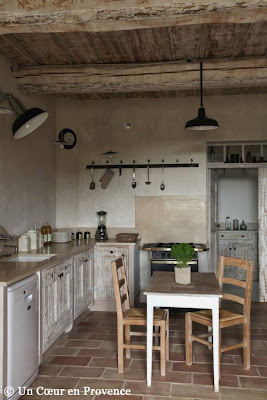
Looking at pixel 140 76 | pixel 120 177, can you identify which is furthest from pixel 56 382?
pixel 120 177

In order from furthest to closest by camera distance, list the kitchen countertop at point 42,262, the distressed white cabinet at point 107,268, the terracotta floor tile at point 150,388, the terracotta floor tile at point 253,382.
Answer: the distressed white cabinet at point 107,268
the terracotta floor tile at point 253,382
the terracotta floor tile at point 150,388
the kitchen countertop at point 42,262

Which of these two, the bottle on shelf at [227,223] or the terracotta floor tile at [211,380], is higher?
the bottle on shelf at [227,223]

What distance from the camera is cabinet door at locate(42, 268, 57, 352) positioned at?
3.67 metres

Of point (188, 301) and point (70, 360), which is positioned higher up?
point (188, 301)

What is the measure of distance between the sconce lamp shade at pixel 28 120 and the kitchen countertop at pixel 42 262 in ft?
4.24

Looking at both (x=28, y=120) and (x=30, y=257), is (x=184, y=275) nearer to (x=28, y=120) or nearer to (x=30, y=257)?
(x=30, y=257)

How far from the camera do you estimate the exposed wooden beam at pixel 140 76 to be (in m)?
4.68

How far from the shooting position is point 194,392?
324 centimetres

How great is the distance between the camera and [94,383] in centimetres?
341

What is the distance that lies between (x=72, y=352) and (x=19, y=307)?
130 cm

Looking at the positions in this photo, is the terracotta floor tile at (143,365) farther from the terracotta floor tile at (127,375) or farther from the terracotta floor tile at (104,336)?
the terracotta floor tile at (104,336)

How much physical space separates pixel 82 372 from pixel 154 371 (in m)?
0.64

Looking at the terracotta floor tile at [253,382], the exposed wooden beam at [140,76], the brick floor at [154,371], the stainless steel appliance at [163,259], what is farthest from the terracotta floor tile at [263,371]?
the exposed wooden beam at [140,76]

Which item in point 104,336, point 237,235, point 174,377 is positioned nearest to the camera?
point 174,377
